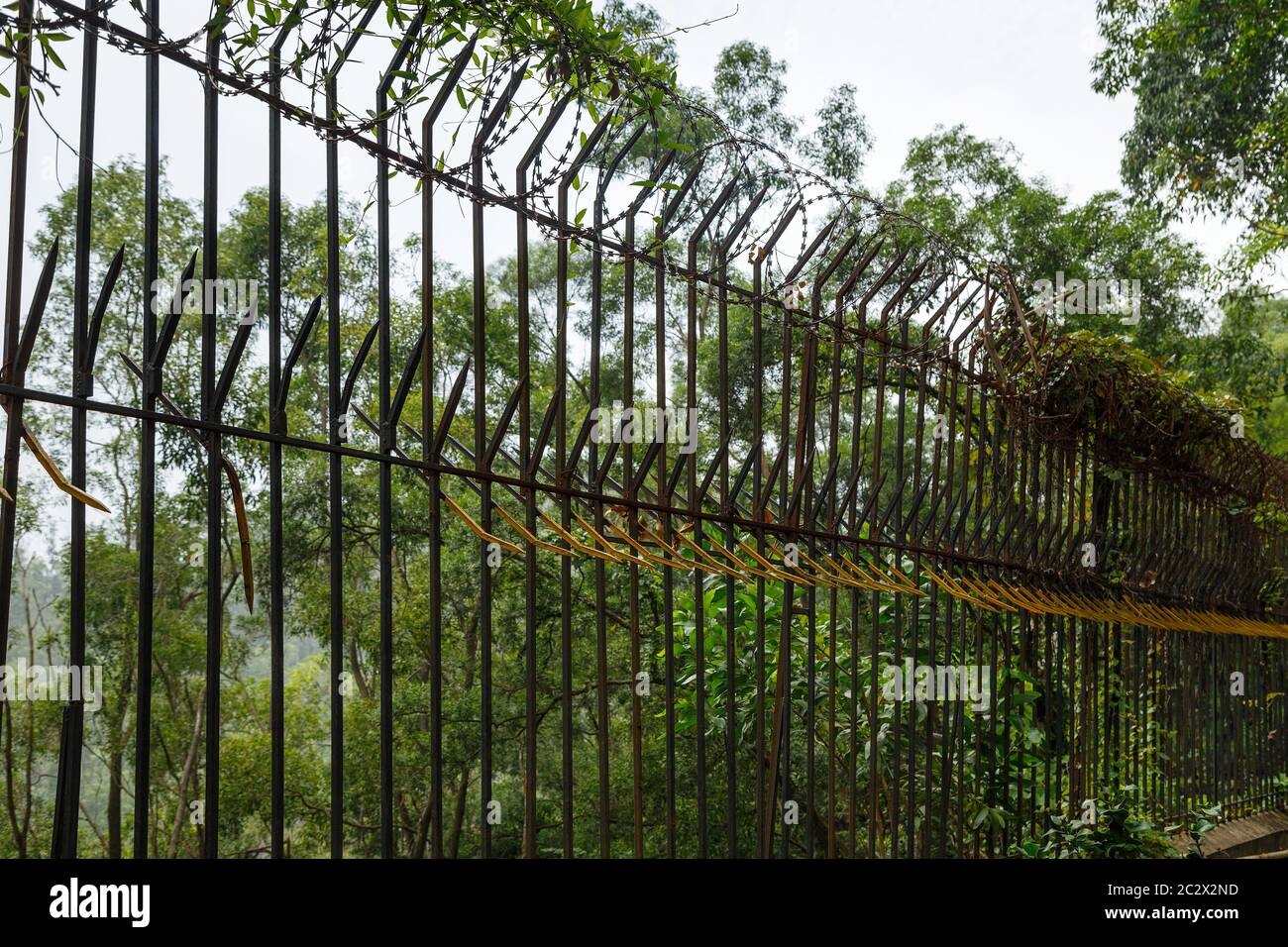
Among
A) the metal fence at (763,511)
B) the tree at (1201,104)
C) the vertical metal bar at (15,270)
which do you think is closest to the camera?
the vertical metal bar at (15,270)

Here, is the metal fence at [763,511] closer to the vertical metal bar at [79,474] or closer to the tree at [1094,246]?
the vertical metal bar at [79,474]

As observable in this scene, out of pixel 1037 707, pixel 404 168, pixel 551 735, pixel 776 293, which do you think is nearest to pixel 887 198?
pixel 551 735

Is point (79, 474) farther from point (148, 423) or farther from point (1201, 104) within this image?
point (1201, 104)

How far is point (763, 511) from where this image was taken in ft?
8.60

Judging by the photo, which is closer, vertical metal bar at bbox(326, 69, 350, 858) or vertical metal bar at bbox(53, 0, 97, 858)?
vertical metal bar at bbox(53, 0, 97, 858)

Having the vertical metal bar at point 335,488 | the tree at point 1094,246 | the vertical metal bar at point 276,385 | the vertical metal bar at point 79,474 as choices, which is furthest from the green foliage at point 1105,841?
the tree at point 1094,246

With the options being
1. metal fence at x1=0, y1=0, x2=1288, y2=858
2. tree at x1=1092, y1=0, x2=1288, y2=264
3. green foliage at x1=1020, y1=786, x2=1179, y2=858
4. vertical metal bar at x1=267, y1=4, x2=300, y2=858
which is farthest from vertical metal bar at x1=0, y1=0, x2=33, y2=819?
tree at x1=1092, y1=0, x2=1288, y2=264

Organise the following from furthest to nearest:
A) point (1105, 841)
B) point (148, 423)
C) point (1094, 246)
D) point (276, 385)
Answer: point (1094, 246) → point (1105, 841) → point (276, 385) → point (148, 423)

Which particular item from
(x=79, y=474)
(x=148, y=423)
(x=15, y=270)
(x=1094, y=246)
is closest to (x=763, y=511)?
(x=148, y=423)

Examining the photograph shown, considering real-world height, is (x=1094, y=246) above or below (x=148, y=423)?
above

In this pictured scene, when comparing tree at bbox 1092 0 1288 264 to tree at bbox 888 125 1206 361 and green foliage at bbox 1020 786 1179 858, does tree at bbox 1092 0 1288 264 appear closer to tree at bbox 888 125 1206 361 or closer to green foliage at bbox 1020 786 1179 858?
tree at bbox 888 125 1206 361

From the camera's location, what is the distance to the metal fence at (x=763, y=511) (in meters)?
1.56

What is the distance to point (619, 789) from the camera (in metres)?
12.9

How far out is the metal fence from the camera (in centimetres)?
156
